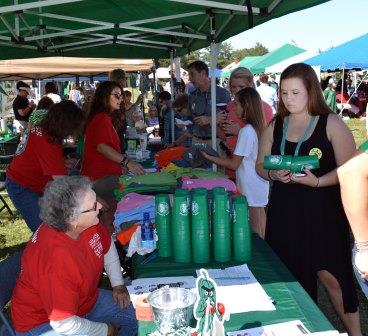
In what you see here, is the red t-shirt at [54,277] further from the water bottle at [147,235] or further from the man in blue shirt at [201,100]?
the man in blue shirt at [201,100]

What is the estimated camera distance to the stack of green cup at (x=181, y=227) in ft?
6.49

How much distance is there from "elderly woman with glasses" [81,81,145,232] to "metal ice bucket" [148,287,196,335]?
2018mm

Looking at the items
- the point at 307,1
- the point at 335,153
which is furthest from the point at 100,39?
the point at 335,153

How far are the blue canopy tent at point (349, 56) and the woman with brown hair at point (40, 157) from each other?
9973 mm

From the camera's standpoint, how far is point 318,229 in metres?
2.19

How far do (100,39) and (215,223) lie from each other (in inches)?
147

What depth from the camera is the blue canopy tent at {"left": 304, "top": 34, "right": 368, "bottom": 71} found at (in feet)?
38.2

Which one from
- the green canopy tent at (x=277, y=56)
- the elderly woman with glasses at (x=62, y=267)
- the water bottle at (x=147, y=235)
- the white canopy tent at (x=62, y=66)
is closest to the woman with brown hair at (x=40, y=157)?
the water bottle at (x=147, y=235)

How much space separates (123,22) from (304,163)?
9.95ft

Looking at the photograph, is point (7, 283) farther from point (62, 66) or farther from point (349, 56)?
point (349, 56)

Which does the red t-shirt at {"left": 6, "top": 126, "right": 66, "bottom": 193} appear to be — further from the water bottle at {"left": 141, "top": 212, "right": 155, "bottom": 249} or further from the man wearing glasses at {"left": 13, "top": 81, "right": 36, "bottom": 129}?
the man wearing glasses at {"left": 13, "top": 81, "right": 36, "bottom": 129}

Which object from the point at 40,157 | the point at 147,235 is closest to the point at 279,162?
the point at 147,235

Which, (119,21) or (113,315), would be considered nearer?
(113,315)

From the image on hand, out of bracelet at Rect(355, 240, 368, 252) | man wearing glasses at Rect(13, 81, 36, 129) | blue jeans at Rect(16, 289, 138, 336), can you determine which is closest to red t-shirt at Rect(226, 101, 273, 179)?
blue jeans at Rect(16, 289, 138, 336)
